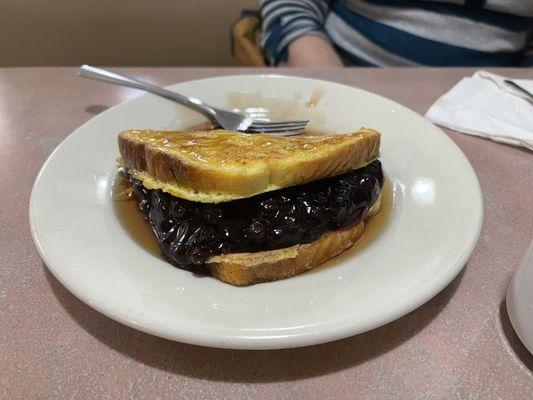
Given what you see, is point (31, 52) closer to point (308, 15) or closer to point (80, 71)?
point (80, 71)

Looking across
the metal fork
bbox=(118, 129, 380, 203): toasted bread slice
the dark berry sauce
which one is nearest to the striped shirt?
the metal fork

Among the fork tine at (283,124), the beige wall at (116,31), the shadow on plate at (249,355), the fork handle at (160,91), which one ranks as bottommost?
the beige wall at (116,31)

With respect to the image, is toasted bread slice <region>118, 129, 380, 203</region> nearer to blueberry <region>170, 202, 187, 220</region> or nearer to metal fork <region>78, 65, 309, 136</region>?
blueberry <region>170, 202, 187, 220</region>

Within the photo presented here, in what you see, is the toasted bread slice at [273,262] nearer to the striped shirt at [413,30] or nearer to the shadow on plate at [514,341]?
the shadow on plate at [514,341]

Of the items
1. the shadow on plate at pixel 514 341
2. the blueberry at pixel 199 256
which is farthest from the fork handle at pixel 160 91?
the shadow on plate at pixel 514 341

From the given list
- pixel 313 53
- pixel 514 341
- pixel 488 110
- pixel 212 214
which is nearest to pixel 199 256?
pixel 212 214

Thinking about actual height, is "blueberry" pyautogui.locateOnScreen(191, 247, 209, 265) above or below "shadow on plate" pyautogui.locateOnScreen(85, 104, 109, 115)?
above
